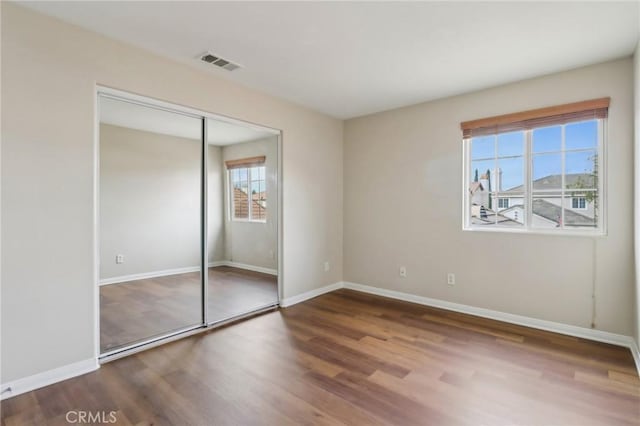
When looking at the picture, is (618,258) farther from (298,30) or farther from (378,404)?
(298,30)

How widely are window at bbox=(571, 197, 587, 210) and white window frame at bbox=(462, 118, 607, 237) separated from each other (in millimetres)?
107

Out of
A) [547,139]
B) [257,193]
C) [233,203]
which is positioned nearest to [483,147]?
[547,139]

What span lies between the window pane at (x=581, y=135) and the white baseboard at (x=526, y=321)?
1779 millimetres

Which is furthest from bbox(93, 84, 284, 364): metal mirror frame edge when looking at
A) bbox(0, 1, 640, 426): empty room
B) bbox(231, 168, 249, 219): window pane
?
bbox(231, 168, 249, 219): window pane

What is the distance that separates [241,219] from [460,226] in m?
2.60

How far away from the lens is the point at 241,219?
3.71 metres

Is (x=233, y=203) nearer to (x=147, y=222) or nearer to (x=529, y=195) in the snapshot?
(x=147, y=222)

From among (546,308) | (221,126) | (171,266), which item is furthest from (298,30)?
(546,308)

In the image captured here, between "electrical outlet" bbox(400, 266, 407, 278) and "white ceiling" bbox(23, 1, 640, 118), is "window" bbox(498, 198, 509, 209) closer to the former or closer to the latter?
"white ceiling" bbox(23, 1, 640, 118)

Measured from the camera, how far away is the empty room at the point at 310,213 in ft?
6.89

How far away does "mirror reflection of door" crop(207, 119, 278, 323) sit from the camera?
3.44m

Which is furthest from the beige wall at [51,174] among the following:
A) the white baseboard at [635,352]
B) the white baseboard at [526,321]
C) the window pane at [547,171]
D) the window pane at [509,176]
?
the white baseboard at [635,352]

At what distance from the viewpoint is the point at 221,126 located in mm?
3416

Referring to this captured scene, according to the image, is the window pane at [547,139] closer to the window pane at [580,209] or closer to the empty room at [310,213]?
the empty room at [310,213]
